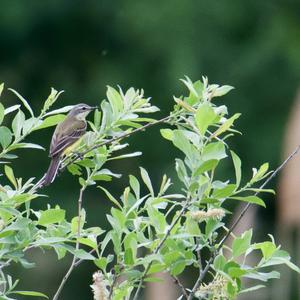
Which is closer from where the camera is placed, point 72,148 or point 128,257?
point 128,257

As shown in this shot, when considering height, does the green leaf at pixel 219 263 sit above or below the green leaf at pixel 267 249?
below

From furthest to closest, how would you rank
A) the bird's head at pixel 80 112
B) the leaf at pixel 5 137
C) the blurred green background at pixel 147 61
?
the blurred green background at pixel 147 61 < the bird's head at pixel 80 112 < the leaf at pixel 5 137

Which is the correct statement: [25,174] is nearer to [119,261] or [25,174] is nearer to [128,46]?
[128,46]

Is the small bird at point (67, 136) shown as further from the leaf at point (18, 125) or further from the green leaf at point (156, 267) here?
the green leaf at point (156, 267)

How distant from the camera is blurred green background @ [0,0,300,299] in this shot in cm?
1425

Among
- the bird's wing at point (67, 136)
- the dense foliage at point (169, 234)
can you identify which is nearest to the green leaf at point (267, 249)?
the dense foliage at point (169, 234)

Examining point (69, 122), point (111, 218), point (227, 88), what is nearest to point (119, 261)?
point (111, 218)

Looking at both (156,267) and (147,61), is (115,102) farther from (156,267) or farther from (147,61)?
(147,61)

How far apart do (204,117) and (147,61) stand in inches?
487

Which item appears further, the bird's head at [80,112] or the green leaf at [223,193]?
the bird's head at [80,112]

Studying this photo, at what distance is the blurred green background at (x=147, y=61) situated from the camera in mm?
14250

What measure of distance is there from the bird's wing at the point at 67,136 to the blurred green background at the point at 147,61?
28.6 feet

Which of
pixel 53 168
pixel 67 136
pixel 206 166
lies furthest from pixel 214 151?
pixel 67 136

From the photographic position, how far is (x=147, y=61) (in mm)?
15109
